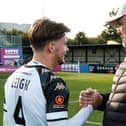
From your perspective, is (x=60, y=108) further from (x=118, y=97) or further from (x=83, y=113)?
(x=118, y=97)

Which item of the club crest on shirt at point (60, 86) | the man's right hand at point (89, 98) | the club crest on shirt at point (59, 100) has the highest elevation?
the club crest on shirt at point (60, 86)

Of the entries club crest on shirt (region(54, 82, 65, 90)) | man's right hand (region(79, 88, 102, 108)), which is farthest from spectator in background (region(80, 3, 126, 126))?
club crest on shirt (region(54, 82, 65, 90))

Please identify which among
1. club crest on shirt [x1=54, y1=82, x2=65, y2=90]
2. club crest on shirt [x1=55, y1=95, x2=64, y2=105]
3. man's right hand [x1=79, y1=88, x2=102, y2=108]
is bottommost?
man's right hand [x1=79, y1=88, x2=102, y2=108]

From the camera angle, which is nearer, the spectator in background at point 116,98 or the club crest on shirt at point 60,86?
the club crest on shirt at point 60,86

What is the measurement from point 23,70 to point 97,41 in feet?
262

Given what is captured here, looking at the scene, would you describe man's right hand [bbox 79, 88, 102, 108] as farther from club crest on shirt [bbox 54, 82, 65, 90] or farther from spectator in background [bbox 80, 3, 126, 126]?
club crest on shirt [bbox 54, 82, 65, 90]

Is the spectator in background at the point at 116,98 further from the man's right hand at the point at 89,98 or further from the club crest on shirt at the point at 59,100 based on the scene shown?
the club crest on shirt at the point at 59,100

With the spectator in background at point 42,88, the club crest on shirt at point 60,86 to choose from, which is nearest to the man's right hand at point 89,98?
the spectator in background at point 42,88

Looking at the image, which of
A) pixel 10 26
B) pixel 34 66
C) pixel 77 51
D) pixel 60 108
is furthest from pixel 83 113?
pixel 10 26

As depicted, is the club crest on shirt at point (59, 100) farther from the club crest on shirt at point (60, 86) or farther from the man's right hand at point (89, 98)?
the man's right hand at point (89, 98)

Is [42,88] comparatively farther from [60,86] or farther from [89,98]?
[89,98]

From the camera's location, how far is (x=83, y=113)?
3287 mm

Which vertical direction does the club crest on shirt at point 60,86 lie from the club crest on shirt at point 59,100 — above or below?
above

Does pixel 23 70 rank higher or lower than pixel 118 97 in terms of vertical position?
higher
